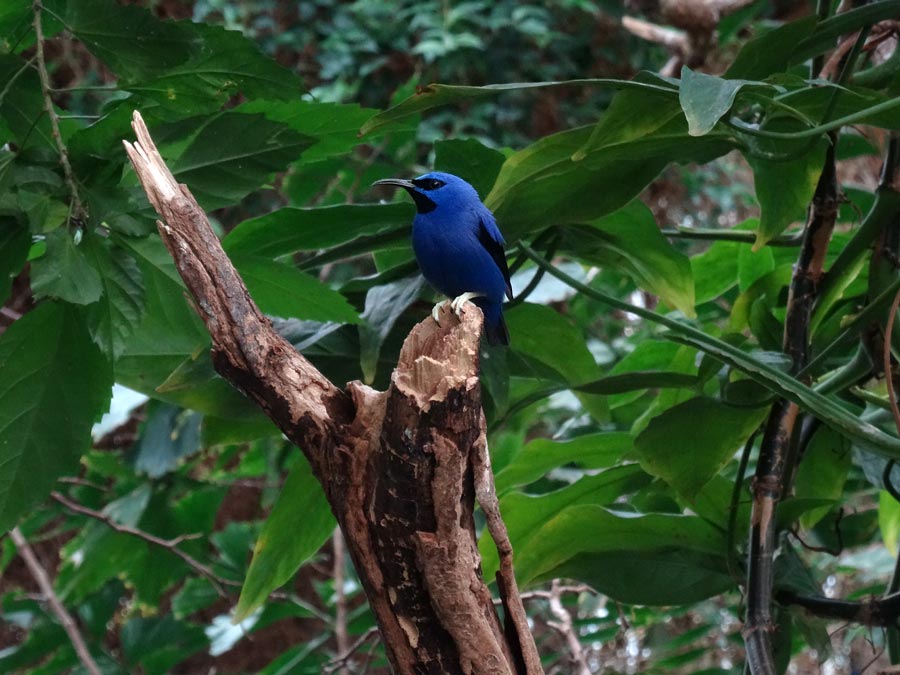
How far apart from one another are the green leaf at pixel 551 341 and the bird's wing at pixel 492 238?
0.11 metres

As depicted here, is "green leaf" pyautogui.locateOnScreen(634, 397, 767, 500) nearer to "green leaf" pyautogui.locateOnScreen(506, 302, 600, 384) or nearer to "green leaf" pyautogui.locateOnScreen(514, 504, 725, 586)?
"green leaf" pyautogui.locateOnScreen(514, 504, 725, 586)

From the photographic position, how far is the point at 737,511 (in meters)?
1.48

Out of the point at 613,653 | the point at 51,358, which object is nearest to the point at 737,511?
the point at 51,358

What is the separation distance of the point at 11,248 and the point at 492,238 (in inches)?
24.6

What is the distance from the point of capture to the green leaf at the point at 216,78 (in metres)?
1.23

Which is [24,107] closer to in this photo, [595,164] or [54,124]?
[54,124]

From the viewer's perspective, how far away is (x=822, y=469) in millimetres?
1677

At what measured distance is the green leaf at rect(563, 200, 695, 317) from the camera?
154 centimetres

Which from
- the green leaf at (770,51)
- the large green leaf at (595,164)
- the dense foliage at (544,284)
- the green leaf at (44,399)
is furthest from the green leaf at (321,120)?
the green leaf at (770,51)

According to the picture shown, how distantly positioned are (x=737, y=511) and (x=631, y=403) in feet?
1.87

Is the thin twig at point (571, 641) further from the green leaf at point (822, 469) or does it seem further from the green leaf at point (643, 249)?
the green leaf at point (643, 249)

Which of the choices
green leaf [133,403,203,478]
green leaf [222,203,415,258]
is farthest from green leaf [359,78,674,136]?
green leaf [133,403,203,478]

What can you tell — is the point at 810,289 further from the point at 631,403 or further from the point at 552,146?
the point at 631,403

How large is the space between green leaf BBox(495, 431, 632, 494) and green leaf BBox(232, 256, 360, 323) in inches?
18.0
